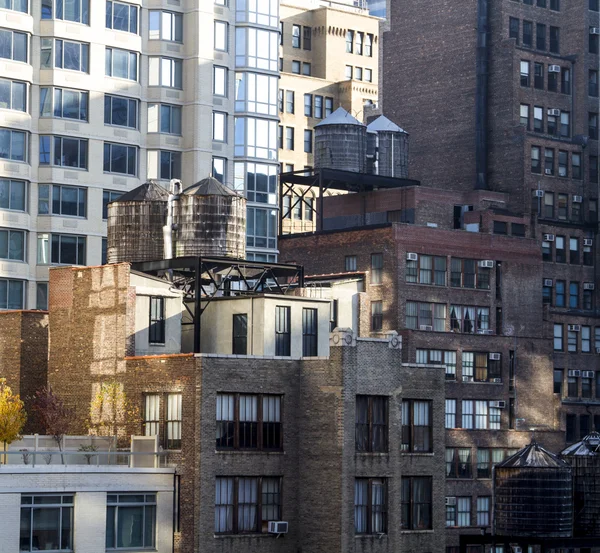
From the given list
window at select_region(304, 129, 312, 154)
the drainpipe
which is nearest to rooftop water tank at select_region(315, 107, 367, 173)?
the drainpipe

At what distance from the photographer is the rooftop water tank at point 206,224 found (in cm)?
9031

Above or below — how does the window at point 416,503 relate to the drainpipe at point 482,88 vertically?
below

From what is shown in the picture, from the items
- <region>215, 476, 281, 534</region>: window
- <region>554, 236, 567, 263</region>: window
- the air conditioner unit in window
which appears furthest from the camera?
<region>554, 236, 567, 263</region>: window

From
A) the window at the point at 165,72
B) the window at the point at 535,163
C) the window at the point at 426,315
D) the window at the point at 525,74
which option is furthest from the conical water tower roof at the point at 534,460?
the window at the point at 525,74

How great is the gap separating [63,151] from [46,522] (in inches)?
1752

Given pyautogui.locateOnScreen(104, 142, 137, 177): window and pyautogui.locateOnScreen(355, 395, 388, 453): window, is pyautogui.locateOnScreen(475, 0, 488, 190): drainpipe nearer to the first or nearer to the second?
pyautogui.locateOnScreen(104, 142, 137, 177): window

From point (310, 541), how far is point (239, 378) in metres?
8.00

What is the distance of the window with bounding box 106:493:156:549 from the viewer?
242 feet

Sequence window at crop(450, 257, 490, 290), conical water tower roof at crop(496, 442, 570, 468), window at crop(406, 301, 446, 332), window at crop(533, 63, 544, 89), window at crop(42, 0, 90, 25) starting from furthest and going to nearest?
window at crop(533, 63, 544, 89) < window at crop(450, 257, 490, 290) < window at crop(406, 301, 446, 332) < window at crop(42, 0, 90, 25) < conical water tower roof at crop(496, 442, 570, 468)

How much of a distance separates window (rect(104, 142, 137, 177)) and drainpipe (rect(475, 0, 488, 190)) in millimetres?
31451

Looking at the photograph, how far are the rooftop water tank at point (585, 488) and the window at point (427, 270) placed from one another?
3344 cm

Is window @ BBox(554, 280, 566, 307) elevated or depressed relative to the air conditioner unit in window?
elevated

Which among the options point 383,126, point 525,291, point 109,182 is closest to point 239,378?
point 109,182

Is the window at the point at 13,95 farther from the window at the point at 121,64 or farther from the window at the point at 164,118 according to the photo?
the window at the point at 164,118
